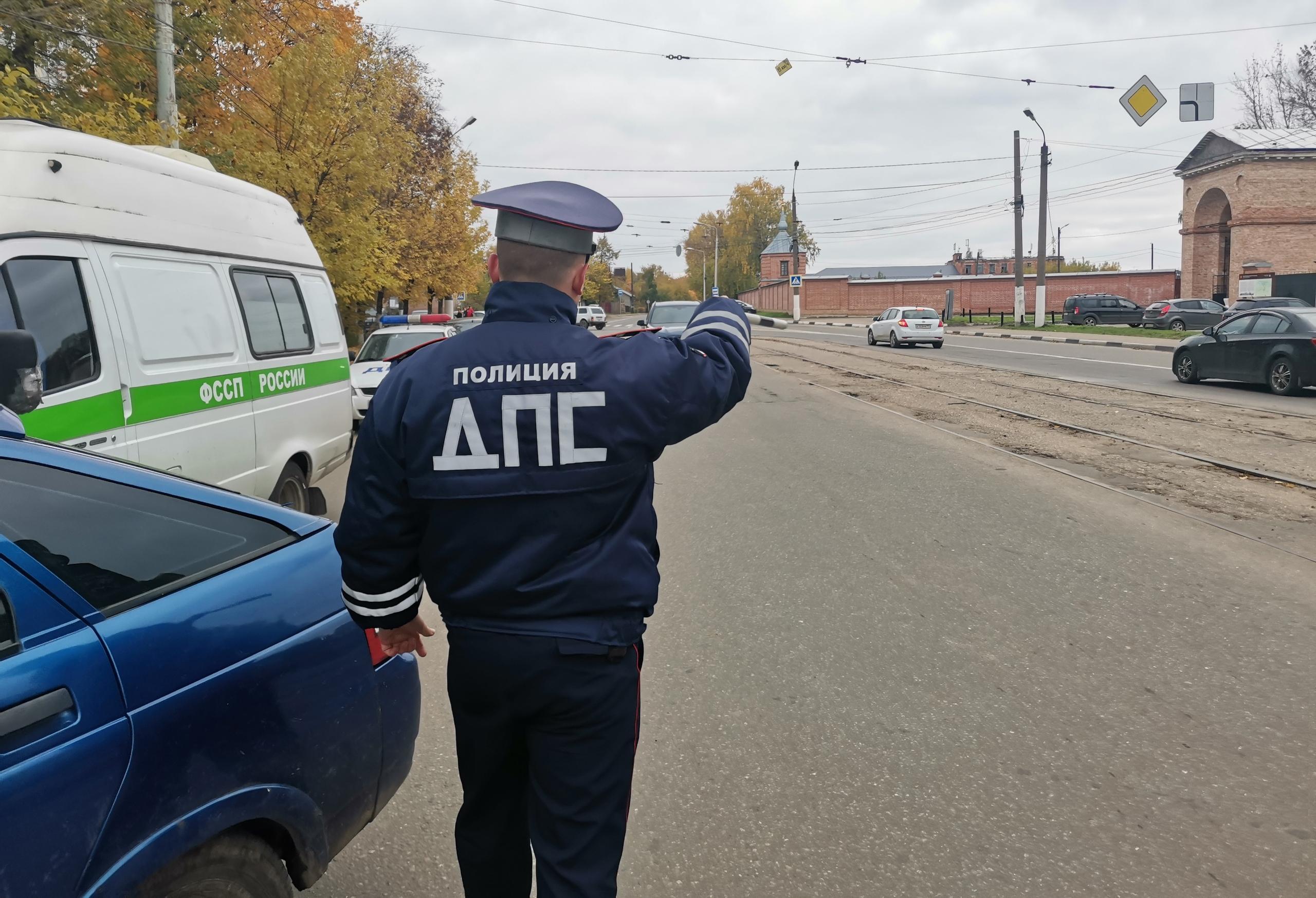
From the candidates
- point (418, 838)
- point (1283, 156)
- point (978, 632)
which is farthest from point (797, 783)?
point (1283, 156)

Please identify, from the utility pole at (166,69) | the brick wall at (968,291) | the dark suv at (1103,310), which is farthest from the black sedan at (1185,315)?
the utility pole at (166,69)

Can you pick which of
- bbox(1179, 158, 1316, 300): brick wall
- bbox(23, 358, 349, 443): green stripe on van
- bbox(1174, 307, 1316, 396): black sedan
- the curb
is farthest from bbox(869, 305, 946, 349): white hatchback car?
bbox(23, 358, 349, 443): green stripe on van

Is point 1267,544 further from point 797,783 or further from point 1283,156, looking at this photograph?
point 1283,156

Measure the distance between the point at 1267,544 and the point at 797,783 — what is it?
480 centimetres

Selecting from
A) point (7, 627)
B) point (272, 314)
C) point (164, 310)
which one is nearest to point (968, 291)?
point (272, 314)

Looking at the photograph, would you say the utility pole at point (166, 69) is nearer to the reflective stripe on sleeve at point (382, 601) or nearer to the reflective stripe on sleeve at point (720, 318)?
the reflective stripe on sleeve at point (382, 601)

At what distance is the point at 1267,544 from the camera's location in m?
6.60

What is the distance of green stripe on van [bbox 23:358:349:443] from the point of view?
4605 mm

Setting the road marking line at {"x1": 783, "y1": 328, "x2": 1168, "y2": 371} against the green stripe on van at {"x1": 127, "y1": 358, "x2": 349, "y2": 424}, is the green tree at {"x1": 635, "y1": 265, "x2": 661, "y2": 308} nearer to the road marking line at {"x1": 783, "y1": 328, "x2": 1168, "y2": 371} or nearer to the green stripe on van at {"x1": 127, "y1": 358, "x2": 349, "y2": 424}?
the road marking line at {"x1": 783, "y1": 328, "x2": 1168, "y2": 371}

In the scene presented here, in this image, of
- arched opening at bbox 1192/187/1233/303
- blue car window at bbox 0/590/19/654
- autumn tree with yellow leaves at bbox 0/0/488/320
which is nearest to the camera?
blue car window at bbox 0/590/19/654

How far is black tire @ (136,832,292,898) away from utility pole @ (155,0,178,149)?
1167cm

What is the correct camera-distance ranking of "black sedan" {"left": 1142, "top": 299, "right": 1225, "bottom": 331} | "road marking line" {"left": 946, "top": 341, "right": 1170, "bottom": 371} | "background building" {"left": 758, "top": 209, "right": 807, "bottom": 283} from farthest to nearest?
"background building" {"left": 758, "top": 209, "right": 807, "bottom": 283} → "black sedan" {"left": 1142, "top": 299, "right": 1225, "bottom": 331} → "road marking line" {"left": 946, "top": 341, "right": 1170, "bottom": 371}

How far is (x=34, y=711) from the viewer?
174 centimetres

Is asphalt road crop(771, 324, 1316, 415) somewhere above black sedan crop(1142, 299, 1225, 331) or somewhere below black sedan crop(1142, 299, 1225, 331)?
below
